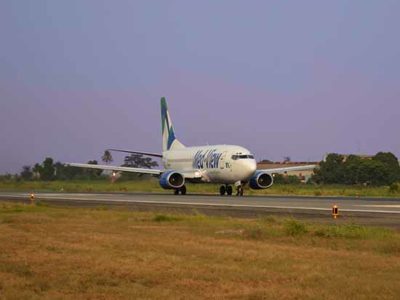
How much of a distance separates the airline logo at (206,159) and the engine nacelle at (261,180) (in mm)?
3080

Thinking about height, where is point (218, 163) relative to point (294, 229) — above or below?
above

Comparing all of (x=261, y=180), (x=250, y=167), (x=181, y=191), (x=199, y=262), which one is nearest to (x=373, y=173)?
(x=261, y=180)

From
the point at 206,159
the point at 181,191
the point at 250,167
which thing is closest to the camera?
the point at 250,167

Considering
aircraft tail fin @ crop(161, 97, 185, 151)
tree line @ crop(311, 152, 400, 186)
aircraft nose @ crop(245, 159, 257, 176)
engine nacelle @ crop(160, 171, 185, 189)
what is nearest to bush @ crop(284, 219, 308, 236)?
aircraft nose @ crop(245, 159, 257, 176)

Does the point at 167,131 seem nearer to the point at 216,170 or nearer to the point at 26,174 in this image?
the point at 216,170

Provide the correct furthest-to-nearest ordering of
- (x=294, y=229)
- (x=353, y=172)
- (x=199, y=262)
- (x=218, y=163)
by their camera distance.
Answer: (x=353, y=172) → (x=218, y=163) → (x=294, y=229) → (x=199, y=262)

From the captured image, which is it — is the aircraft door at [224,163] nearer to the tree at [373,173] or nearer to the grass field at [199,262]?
the grass field at [199,262]

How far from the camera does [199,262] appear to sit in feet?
37.8

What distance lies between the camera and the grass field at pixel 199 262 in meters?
8.98

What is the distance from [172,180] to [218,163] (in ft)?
13.2

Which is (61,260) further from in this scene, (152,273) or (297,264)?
(297,264)

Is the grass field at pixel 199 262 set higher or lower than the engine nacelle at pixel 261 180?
lower

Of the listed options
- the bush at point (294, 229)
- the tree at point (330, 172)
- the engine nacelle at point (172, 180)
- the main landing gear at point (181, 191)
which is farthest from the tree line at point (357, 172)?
the bush at point (294, 229)

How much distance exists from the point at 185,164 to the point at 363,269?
164 ft
